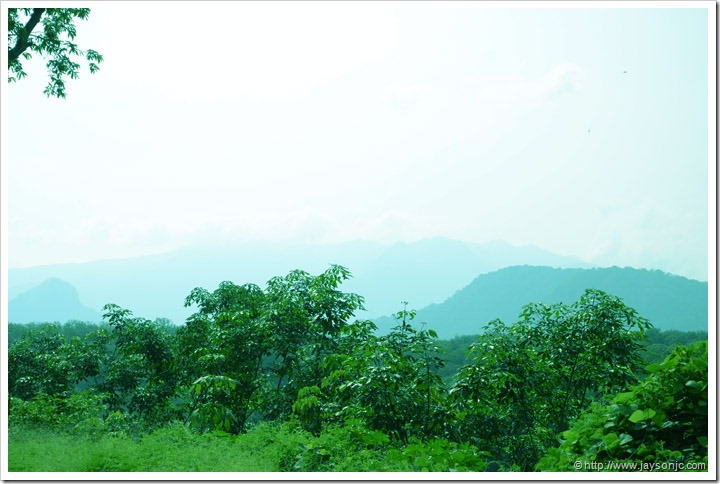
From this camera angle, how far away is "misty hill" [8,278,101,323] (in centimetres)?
636

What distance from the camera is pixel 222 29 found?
457cm

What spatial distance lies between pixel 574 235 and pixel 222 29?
3685 mm

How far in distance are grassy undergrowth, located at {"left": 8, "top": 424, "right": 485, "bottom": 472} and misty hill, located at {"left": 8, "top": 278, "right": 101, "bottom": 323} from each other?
3.13 m

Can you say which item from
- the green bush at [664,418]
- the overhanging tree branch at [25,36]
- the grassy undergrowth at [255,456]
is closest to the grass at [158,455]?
the grassy undergrowth at [255,456]

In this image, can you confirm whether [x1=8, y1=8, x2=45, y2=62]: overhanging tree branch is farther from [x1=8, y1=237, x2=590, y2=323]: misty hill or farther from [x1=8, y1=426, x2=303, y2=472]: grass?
[x1=8, y1=426, x2=303, y2=472]: grass

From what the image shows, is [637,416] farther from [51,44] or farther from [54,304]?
[54,304]

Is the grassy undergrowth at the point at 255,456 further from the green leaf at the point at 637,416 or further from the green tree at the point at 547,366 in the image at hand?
the green leaf at the point at 637,416

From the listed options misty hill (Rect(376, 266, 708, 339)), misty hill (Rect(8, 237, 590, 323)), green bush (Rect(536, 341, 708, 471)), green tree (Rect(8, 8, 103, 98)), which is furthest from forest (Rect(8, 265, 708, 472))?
green tree (Rect(8, 8, 103, 98))

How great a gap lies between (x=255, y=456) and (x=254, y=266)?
3081mm

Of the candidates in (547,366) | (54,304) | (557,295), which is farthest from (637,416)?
(54,304)

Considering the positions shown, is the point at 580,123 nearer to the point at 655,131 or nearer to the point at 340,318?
the point at 655,131

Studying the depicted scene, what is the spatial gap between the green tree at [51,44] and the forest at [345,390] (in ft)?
7.14

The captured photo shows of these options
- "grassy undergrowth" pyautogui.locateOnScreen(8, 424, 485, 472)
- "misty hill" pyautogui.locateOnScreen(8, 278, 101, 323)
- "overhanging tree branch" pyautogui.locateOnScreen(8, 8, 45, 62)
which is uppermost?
"overhanging tree branch" pyautogui.locateOnScreen(8, 8, 45, 62)

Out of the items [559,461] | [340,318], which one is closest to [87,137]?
[340,318]
